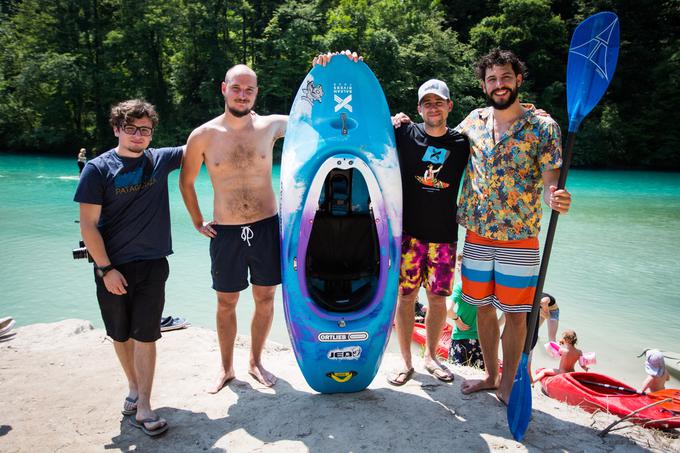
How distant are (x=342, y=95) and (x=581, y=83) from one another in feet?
4.29

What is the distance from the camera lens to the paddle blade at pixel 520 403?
232 cm

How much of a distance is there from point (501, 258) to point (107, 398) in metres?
2.47

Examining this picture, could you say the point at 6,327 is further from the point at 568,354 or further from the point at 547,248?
the point at 568,354

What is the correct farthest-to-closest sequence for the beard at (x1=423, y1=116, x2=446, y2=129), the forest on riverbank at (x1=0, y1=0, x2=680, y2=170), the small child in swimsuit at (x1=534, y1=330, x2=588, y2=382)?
the forest on riverbank at (x1=0, y1=0, x2=680, y2=170)
the small child in swimsuit at (x1=534, y1=330, x2=588, y2=382)
the beard at (x1=423, y1=116, x2=446, y2=129)

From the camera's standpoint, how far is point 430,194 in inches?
108

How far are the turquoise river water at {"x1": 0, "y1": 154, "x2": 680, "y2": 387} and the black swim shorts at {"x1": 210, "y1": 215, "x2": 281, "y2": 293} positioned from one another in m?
2.49

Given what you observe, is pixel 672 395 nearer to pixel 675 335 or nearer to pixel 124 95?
pixel 675 335

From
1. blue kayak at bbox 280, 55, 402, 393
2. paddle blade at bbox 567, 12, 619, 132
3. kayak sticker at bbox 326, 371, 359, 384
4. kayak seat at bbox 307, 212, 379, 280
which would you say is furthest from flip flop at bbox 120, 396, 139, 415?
paddle blade at bbox 567, 12, 619, 132

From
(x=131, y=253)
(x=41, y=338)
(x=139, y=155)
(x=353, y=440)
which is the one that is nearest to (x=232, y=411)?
(x=353, y=440)

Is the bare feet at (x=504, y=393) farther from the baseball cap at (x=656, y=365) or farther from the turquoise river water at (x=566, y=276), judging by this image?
the turquoise river water at (x=566, y=276)

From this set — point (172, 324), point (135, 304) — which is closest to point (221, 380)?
point (135, 304)

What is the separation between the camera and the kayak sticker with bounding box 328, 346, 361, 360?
8.49 feet

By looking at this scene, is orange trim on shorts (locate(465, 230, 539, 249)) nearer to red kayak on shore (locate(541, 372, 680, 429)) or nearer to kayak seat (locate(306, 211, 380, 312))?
kayak seat (locate(306, 211, 380, 312))

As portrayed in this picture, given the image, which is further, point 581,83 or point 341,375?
point 341,375
